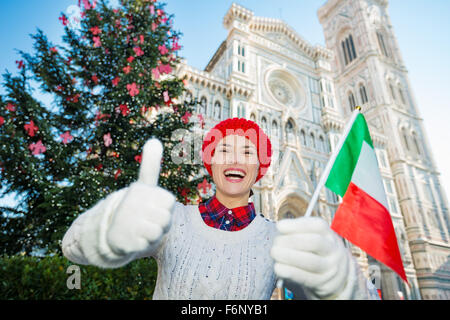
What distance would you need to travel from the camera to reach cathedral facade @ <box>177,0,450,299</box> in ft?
46.4

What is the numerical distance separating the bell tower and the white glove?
1776cm

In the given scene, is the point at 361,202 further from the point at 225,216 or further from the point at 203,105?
the point at 203,105

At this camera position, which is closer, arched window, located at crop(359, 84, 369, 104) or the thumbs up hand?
the thumbs up hand

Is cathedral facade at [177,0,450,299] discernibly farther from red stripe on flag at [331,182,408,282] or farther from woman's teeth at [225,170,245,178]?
red stripe on flag at [331,182,408,282]

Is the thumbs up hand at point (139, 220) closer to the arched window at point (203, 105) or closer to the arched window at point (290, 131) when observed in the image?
the arched window at point (203, 105)

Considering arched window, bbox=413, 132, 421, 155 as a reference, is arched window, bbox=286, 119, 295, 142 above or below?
below

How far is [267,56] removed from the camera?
1770 cm

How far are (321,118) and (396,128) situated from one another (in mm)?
8176

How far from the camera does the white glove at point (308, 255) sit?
0.76 metres

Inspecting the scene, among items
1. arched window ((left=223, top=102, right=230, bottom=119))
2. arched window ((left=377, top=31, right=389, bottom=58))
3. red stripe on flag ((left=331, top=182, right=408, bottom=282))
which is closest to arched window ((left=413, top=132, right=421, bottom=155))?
arched window ((left=377, top=31, right=389, bottom=58))

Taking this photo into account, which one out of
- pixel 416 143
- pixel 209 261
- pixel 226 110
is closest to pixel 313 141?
pixel 226 110

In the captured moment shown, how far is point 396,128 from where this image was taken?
20.7m
